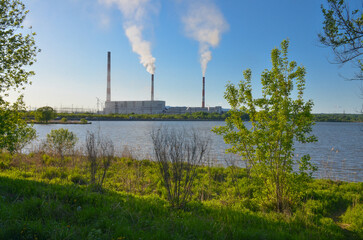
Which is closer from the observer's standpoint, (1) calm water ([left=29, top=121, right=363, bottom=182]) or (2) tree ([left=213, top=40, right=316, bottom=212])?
(2) tree ([left=213, top=40, right=316, bottom=212])

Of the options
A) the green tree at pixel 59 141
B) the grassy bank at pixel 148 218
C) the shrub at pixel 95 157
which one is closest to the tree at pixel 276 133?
the grassy bank at pixel 148 218

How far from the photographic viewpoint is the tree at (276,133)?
6.51 meters

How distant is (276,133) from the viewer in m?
6.57

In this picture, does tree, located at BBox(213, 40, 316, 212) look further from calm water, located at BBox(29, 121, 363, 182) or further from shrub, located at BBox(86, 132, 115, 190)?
shrub, located at BBox(86, 132, 115, 190)

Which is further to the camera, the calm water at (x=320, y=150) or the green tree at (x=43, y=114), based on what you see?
the green tree at (x=43, y=114)

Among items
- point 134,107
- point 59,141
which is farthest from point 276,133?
point 134,107

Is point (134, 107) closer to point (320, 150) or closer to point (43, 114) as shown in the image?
point (43, 114)

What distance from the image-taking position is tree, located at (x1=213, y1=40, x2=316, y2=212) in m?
6.51

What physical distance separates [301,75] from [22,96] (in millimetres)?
10132

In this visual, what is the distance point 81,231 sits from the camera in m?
4.35

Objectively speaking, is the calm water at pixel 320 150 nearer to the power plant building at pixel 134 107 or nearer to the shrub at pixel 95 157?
the shrub at pixel 95 157

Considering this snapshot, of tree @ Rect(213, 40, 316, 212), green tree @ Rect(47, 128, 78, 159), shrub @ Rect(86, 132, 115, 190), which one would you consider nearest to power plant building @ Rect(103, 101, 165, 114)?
green tree @ Rect(47, 128, 78, 159)

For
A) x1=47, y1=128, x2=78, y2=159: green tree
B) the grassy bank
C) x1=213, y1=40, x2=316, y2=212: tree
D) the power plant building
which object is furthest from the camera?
the power plant building

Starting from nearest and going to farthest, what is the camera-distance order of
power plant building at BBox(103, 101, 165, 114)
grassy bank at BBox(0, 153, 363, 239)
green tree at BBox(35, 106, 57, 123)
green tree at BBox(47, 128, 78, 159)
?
grassy bank at BBox(0, 153, 363, 239) → green tree at BBox(47, 128, 78, 159) → green tree at BBox(35, 106, 57, 123) → power plant building at BBox(103, 101, 165, 114)
